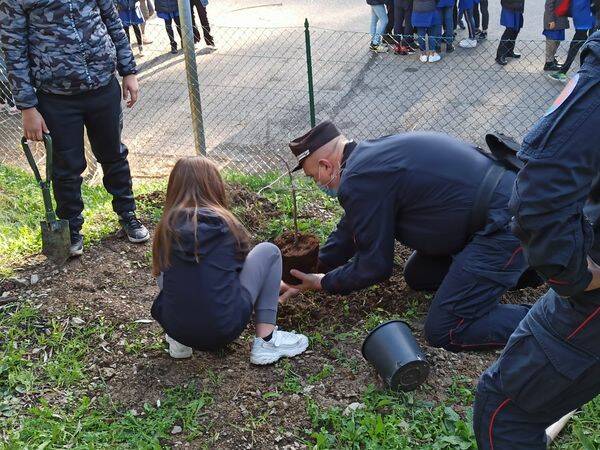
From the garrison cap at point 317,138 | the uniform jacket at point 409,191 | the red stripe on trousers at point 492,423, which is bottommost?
the red stripe on trousers at point 492,423

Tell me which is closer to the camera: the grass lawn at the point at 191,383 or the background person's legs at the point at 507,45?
the grass lawn at the point at 191,383

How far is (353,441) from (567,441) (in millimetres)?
922

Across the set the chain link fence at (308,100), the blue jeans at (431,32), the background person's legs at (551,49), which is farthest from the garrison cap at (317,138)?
the blue jeans at (431,32)

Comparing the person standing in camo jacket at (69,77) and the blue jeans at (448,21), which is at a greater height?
the person standing in camo jacket at (69,77)

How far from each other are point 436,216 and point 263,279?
914 mm

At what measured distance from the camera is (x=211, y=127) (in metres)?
7.80

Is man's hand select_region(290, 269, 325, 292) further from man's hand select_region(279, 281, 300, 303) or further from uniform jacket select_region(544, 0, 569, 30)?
uniform jacket select_region(544, 0, 569, 30)

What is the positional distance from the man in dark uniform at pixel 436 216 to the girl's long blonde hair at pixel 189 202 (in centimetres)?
52

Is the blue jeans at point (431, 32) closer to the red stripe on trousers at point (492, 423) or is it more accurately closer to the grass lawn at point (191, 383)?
the grass lawn at point (191, 383)

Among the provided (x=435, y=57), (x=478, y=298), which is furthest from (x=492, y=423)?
(x=435, y=57)

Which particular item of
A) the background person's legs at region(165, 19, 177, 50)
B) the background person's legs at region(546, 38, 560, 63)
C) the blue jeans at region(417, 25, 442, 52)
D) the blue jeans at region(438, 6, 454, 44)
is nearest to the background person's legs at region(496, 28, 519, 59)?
the background person's legs at region(546, 38, 560, 63)

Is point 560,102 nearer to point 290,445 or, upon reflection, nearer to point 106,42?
point 290,445

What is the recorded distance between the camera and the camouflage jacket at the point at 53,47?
381 centimetres

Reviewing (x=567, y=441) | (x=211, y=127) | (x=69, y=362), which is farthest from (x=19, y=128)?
(x=567, y=441)
